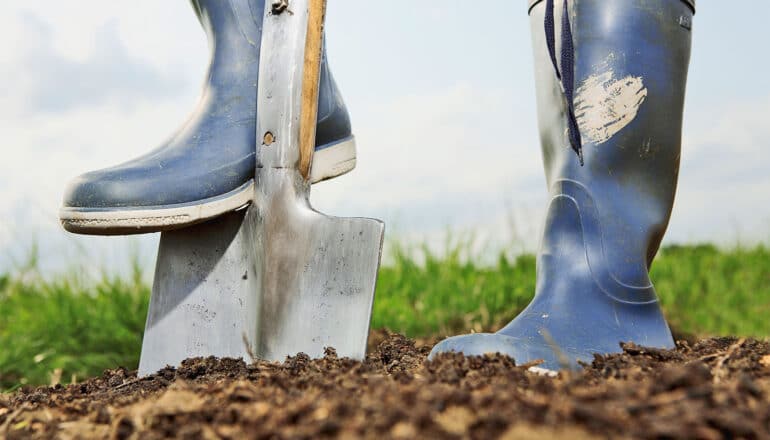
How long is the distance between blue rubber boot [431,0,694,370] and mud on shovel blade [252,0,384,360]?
1.29 ft

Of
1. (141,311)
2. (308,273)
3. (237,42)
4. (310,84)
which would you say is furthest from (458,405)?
(141,311)

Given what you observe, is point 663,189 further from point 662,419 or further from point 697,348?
point 662,419

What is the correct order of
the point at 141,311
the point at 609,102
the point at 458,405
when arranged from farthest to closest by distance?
the point at 141,311, the point at 609,102, the point at 458,405

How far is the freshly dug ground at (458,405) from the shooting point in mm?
826

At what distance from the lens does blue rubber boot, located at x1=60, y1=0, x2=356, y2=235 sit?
1.85 m

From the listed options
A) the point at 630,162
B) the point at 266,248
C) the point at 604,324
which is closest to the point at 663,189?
the point at 630,162

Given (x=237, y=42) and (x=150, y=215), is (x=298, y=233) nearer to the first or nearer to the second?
(x=150, y=215)

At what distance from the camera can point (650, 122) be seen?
1675 mm

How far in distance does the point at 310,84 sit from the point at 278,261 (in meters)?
0.46

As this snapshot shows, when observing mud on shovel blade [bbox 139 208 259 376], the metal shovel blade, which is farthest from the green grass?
the metal shovel blade

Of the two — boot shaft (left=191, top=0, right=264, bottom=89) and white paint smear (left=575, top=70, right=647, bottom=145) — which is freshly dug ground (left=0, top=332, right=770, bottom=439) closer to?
white paint smear (left=575, top=70, right=647, bottom=145)

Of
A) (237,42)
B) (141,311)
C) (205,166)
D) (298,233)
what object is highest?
(237,42)

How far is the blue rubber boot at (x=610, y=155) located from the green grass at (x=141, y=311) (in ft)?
5.99

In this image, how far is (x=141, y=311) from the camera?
371 centimetres
